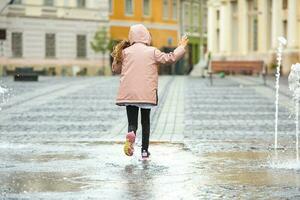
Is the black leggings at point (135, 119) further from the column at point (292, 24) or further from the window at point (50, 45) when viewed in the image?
the window at point (50, 45)

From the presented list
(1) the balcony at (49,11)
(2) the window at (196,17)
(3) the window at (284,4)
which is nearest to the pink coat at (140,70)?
(3) the window at (284,4)

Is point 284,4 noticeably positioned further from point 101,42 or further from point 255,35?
point 101,42

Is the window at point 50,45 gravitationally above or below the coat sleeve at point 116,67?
below

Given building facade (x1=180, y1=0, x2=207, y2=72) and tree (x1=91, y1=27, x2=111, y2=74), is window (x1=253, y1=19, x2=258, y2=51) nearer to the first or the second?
tree (x1=91, y1=27, x2=111, y2=74)

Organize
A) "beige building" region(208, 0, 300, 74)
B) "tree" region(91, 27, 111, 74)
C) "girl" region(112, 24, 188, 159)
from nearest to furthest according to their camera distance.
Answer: "girl" region(112, 24, 188, 159) < "beige building" region(208, 0, 300, 74) < "tree" region(91, 27, 111, 74)

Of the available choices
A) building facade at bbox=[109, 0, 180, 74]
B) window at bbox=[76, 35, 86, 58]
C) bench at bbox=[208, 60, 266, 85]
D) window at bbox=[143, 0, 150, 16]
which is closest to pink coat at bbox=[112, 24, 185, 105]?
bench at bbox=[208, 60, 266, 85]

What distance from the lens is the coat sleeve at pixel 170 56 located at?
31.9 ft

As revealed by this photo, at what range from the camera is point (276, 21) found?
53.9 meters

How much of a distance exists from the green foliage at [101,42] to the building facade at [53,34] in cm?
120

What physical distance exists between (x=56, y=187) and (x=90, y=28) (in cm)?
5579

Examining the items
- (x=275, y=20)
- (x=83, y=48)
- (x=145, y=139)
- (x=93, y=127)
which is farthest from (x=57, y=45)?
(x=145, y=139)

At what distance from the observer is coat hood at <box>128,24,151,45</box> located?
396 inches

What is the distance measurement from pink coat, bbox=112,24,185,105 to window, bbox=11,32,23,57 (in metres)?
47.9

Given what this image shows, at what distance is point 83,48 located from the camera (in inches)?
2472
